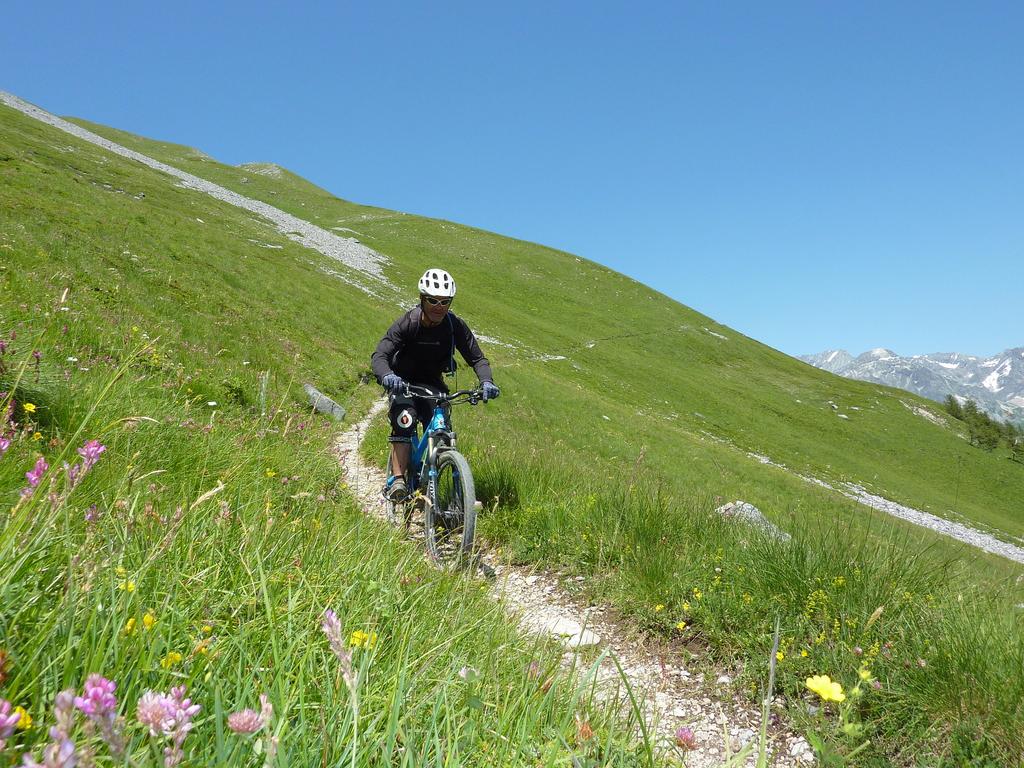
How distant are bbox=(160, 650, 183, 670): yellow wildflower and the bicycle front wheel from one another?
13.9 feet

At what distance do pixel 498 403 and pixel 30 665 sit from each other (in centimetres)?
2585

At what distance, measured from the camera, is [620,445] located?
28.1m

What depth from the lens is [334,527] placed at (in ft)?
11.8

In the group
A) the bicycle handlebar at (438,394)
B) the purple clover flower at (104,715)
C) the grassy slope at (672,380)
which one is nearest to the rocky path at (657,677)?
the bicycle handlebar at (438,394)

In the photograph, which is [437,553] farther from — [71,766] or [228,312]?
[228,312]

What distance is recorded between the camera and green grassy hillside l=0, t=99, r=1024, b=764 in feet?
12.2

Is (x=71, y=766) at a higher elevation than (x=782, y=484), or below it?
higher

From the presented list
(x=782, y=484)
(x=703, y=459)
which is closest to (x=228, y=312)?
(x=703, y=459)

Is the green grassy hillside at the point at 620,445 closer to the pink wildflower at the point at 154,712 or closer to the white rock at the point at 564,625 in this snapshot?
the white rock at the point at 564,625

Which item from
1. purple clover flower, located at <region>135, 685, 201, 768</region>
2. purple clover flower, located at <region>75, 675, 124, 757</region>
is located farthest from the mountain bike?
purple clover flower, located at <region>75, 675, 124, 757</region>

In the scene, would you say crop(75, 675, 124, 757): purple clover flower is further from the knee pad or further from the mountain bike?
the knee pad

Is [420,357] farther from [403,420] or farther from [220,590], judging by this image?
[220,590]

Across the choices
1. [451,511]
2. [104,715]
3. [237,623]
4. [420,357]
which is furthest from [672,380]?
[104,715]

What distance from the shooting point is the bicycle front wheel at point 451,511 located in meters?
5.95
